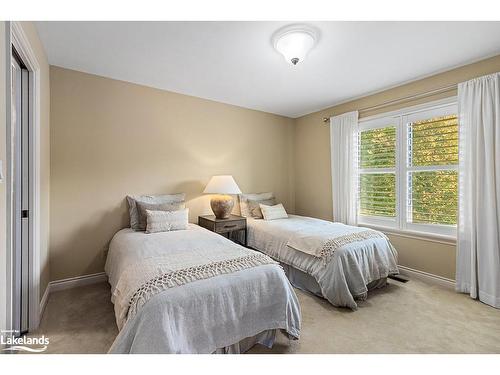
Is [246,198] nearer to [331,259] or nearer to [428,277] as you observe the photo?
[331,259]

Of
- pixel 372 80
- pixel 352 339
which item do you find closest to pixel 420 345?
pixel 352 339

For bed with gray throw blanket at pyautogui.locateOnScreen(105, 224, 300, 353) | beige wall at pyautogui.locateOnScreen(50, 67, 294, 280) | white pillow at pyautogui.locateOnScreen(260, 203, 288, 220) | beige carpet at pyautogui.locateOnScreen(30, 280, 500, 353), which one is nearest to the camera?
bed with gray throw blanket at pyautogui.locateOnScreen(105, 224, 300, 353)

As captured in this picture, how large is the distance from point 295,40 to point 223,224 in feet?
7.33

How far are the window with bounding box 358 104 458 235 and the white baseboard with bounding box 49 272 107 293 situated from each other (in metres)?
3.59

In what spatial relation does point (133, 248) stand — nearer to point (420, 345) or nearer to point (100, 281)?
point (100, 281)

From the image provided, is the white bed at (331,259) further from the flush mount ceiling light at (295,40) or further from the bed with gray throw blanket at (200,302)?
the flush mount ceiling light at (295,40)

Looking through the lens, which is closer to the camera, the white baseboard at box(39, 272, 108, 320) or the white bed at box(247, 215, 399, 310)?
the white bed at box(247, 215, 399, 310)

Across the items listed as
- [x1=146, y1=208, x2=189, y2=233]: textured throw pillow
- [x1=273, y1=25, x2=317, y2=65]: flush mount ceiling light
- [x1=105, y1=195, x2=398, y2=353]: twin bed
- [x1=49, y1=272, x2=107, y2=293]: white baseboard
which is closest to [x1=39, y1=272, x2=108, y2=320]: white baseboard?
[x1=49, y1=272, x2=107, y2=293]: white baseboard

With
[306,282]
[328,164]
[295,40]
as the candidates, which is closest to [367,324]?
[306,282]

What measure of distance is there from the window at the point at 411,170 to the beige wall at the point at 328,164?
0.20 m

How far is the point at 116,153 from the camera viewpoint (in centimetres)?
300

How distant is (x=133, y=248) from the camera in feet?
6.98

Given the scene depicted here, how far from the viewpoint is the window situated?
2800 millimetres

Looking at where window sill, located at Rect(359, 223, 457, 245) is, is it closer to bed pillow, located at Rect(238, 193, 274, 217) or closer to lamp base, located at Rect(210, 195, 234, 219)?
bed pillow, located at Rect(238, 193, 274, 217)
